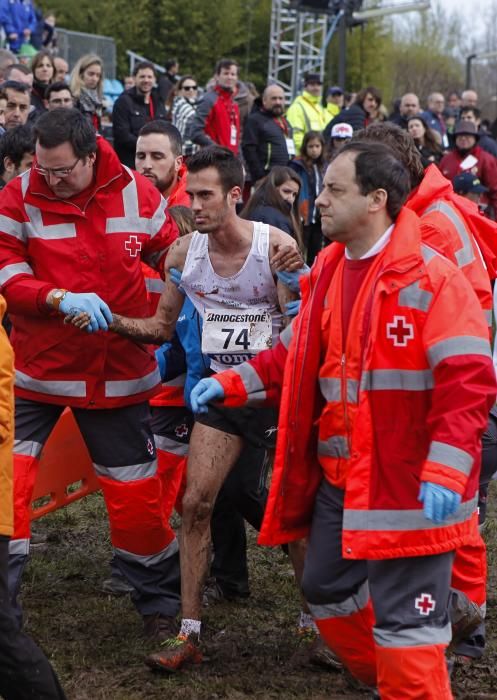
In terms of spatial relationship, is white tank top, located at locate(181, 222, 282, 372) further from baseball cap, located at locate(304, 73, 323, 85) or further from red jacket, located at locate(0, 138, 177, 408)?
baseball cap, located at locate(304, 73, 323, 85)

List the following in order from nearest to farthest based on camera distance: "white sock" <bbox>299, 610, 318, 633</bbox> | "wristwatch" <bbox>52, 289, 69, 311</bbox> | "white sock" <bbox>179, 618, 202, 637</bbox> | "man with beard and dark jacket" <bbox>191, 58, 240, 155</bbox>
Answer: "wristwatch" <bbox>52, 289, 69, 311</bbox>, "white sock" <bbox>179, 618, 202, 637</bbox>, "white sock" <bbox>299, 610, 318, 633</bbox>, "man with beard and dark jacket" <bbox>191, 58, 240, 155</bbox>

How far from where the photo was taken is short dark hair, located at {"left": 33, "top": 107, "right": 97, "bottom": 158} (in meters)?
4.88

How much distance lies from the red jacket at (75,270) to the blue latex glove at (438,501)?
2.00m

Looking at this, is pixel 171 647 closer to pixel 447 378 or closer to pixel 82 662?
pixel 82 662

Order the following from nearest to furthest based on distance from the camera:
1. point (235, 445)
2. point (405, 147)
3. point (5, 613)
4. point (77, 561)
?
point (5, 613)
point (405, 147)
point (235, 445)
point (77, 561)

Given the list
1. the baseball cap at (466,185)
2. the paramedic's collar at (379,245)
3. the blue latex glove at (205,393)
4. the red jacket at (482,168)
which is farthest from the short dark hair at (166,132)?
the red jacket at (482,168)

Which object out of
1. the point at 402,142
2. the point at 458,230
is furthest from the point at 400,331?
the point at 402,142

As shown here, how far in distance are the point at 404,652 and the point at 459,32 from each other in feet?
243

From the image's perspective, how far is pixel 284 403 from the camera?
405 centimetres

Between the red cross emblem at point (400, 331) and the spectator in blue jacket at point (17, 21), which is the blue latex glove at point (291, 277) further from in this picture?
the spectator in blue jacket at point (17, 21)

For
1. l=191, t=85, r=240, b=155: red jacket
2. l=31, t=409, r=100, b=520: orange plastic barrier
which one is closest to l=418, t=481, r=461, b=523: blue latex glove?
l=31, t=409, r=100, b=520: orange plastic barrier

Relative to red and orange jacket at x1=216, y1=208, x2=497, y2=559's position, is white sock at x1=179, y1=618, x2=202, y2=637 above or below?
below

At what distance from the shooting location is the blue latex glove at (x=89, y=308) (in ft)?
15.5

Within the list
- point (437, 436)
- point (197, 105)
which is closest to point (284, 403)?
point (437, 436)
